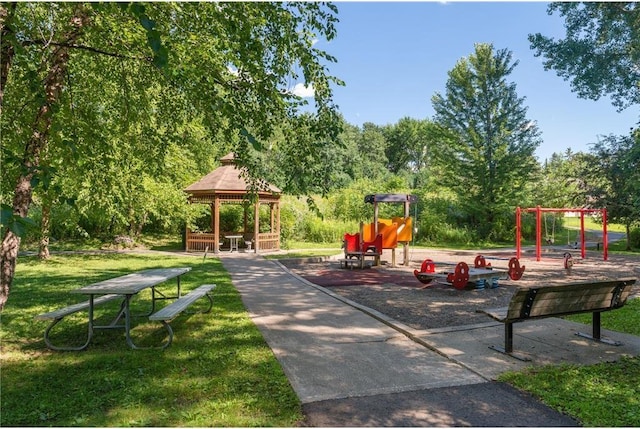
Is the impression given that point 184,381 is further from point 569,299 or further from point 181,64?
point 569,299

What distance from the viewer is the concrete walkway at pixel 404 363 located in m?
3.38

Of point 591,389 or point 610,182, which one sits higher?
point 610,182

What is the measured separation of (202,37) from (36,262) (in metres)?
13.8

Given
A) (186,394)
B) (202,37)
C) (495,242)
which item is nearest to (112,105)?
(202,37)

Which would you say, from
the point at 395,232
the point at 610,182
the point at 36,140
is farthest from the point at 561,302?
the point at 610,182

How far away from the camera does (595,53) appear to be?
14.5 metres

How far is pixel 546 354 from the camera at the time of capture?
192 inches

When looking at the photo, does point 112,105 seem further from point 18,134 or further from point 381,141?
point 381,141

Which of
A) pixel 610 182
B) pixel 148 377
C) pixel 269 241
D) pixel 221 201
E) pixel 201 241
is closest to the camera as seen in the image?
pixel 148 377

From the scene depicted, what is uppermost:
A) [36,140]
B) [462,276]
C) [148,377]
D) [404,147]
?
[404,147]

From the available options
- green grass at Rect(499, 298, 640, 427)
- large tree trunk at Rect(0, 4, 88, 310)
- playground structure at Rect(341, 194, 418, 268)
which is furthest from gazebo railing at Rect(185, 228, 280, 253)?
green grass at Rect(499, 298, 640, 427)

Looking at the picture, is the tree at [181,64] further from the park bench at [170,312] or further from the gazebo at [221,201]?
the gazebo at [221,201]

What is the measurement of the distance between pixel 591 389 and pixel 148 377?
13.6 ft

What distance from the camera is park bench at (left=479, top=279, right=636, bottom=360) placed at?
190 inches
